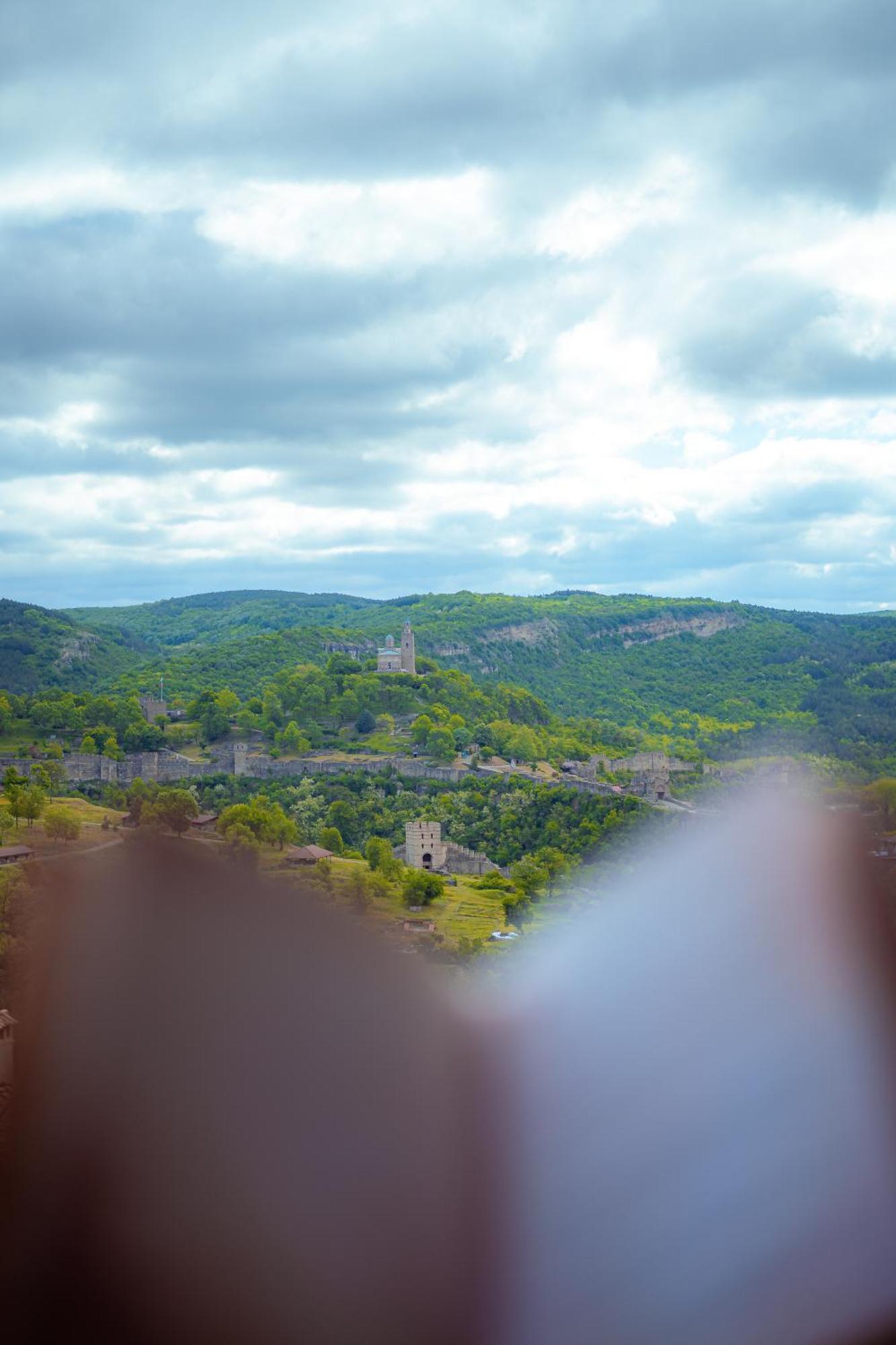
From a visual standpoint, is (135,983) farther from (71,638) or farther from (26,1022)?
(71,638)

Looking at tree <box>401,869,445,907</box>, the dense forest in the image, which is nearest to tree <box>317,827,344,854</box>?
tree <box>401,869,445,907</box>

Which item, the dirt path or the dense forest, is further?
the dense forest

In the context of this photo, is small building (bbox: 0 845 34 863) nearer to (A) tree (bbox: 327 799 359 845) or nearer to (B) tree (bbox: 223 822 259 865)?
(B) tree (bbox: 223 822 259 865)

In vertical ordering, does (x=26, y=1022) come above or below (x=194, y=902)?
below

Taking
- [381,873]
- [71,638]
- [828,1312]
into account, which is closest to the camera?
[828,1312]

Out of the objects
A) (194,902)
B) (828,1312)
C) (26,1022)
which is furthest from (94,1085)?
(828,1312)

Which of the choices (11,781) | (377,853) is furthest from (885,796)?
(11,781)
